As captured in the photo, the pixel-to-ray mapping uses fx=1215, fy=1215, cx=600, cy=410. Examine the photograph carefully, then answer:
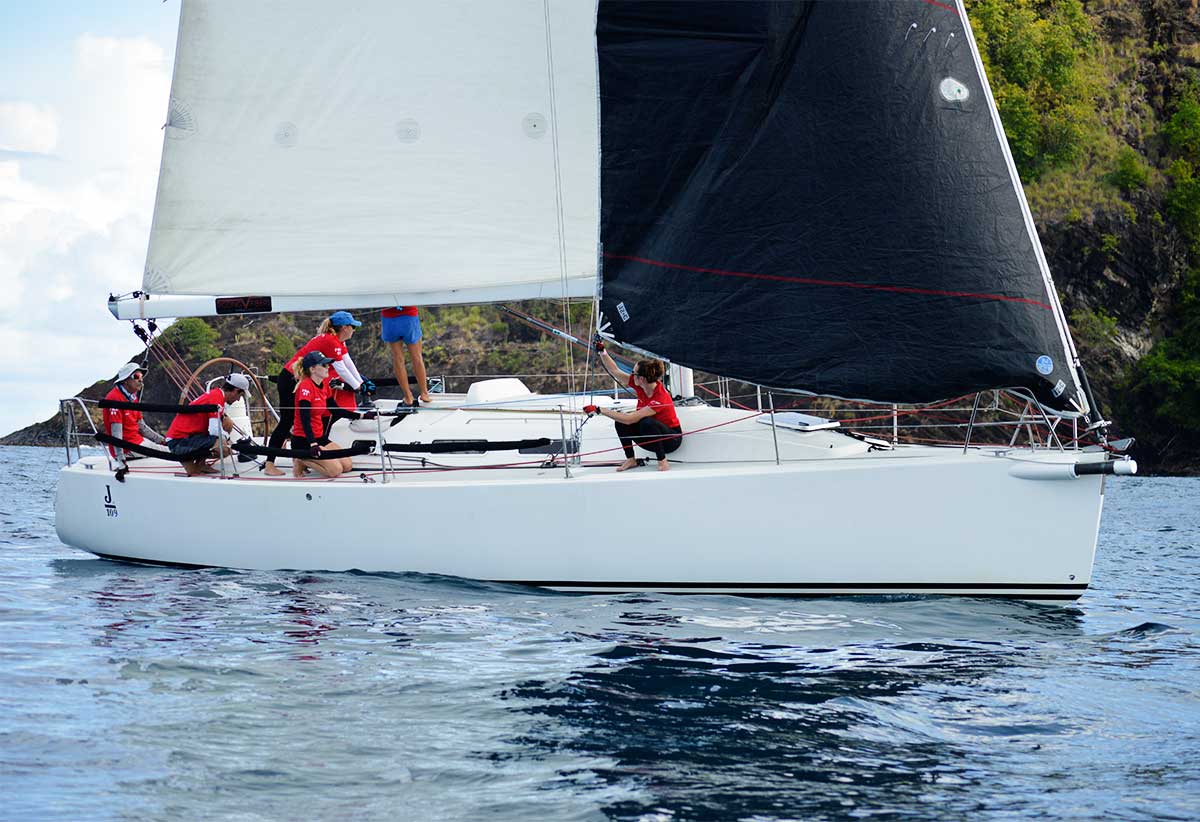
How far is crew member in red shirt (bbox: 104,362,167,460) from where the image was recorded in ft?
37.5

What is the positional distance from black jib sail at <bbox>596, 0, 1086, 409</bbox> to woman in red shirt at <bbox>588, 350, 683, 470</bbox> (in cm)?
32

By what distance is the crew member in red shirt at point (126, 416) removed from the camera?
11.4 metres

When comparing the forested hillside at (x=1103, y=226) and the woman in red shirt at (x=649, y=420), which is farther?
the forested hillside at (x=1103, y=226)

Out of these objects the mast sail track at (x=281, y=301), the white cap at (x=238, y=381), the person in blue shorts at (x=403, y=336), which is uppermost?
the mast sail track at (x=281, y=301)

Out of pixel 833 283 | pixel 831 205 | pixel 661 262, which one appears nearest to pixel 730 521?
pixel 833 283

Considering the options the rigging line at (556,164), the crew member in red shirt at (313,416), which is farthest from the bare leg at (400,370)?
the rigging line at (556,164)

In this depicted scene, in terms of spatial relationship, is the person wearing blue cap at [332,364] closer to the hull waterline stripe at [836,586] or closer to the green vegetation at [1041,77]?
the hull waterline stripe at [836,586]

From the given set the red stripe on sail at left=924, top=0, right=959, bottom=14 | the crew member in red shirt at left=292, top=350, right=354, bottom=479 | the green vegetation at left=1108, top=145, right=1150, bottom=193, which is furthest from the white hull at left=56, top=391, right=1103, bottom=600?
the green vegetation at left=1108, top=145, right=1150, bottom=193

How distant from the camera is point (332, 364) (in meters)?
10.4

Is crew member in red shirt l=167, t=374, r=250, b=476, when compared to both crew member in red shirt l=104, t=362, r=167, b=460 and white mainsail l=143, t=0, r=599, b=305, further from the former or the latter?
white mainsail l=143, t=0, r=599, b=305

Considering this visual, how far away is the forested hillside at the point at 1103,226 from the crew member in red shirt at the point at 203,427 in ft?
80.7

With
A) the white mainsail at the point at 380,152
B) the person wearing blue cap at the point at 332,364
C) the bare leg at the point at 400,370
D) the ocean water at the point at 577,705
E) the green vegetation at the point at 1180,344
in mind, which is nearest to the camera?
the ocean water at the point at 577,705

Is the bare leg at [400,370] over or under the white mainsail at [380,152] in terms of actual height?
Result: under

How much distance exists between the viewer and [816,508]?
27.8 ft
